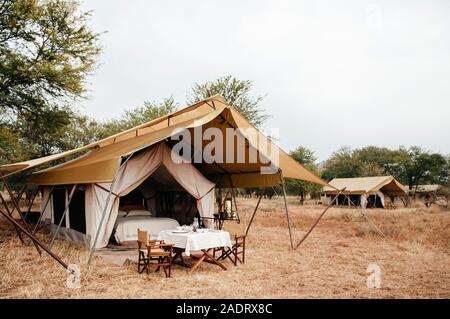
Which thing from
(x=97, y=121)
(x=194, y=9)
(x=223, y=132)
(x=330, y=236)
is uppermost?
(x=194, y=9)

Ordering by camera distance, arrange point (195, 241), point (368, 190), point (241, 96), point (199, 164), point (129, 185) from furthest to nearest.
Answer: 1. point (368, 190)
2. point (241, 96)
3. point (199, 164)
4. point (129, 185)
5. point (195, 241)

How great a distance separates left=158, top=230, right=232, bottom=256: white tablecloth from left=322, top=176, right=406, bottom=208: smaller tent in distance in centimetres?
2162

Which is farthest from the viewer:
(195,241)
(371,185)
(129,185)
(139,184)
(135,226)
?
(371,185)

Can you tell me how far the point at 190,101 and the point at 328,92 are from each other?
278 inches

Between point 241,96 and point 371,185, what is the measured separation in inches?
567

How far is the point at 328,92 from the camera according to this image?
57.4 feet

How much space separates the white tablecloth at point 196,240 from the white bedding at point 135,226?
8.60 feet

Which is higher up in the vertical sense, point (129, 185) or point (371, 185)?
point (129, 185)

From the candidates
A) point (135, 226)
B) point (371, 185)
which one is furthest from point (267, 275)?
point (371, 185)

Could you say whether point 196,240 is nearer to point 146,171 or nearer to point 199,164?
point 146,171

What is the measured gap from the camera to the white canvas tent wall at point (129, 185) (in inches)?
297

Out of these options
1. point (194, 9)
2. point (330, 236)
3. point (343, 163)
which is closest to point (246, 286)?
point (330, 236)

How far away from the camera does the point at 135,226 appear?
345 inches
